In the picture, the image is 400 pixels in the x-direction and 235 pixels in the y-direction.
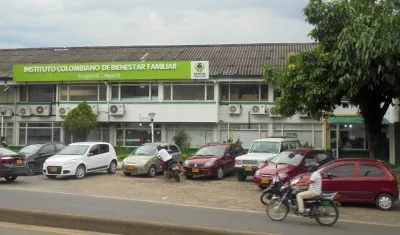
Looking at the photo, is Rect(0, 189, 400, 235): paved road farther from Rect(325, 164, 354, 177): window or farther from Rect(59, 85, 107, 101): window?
Rect(59, 85, 107, 101): window

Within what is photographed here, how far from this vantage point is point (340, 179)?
50.4ft

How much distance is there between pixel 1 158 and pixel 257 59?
824 inches

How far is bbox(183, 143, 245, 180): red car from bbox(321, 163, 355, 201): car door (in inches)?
287

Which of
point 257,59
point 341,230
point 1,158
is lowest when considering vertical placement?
point 341,230

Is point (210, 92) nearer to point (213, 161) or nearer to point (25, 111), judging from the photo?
point (213, 161)

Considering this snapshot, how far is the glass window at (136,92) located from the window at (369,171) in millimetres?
21539

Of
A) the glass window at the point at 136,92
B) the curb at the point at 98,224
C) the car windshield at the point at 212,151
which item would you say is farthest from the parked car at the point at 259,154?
the glass window at the point at 136,92

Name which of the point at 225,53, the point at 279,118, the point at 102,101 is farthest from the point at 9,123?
the point at 279,118

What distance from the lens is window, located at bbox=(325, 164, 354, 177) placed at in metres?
15.5

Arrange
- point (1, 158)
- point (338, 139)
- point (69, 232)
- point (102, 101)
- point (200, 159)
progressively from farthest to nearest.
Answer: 1. point (102, 101)
2. point (338, 139)
3. point (200, 159)
4. point (1, 158)
5. point (69, 232)

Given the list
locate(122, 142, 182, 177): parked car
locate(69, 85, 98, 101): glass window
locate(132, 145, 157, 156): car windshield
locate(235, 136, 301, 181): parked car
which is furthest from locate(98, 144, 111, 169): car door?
locate(69, 85, 98, 101): glass window

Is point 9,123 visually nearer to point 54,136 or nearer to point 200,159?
point 54,136

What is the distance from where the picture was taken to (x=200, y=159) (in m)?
22.5

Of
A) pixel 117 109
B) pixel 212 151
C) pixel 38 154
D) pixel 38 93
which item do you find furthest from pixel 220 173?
pixel 38 93
